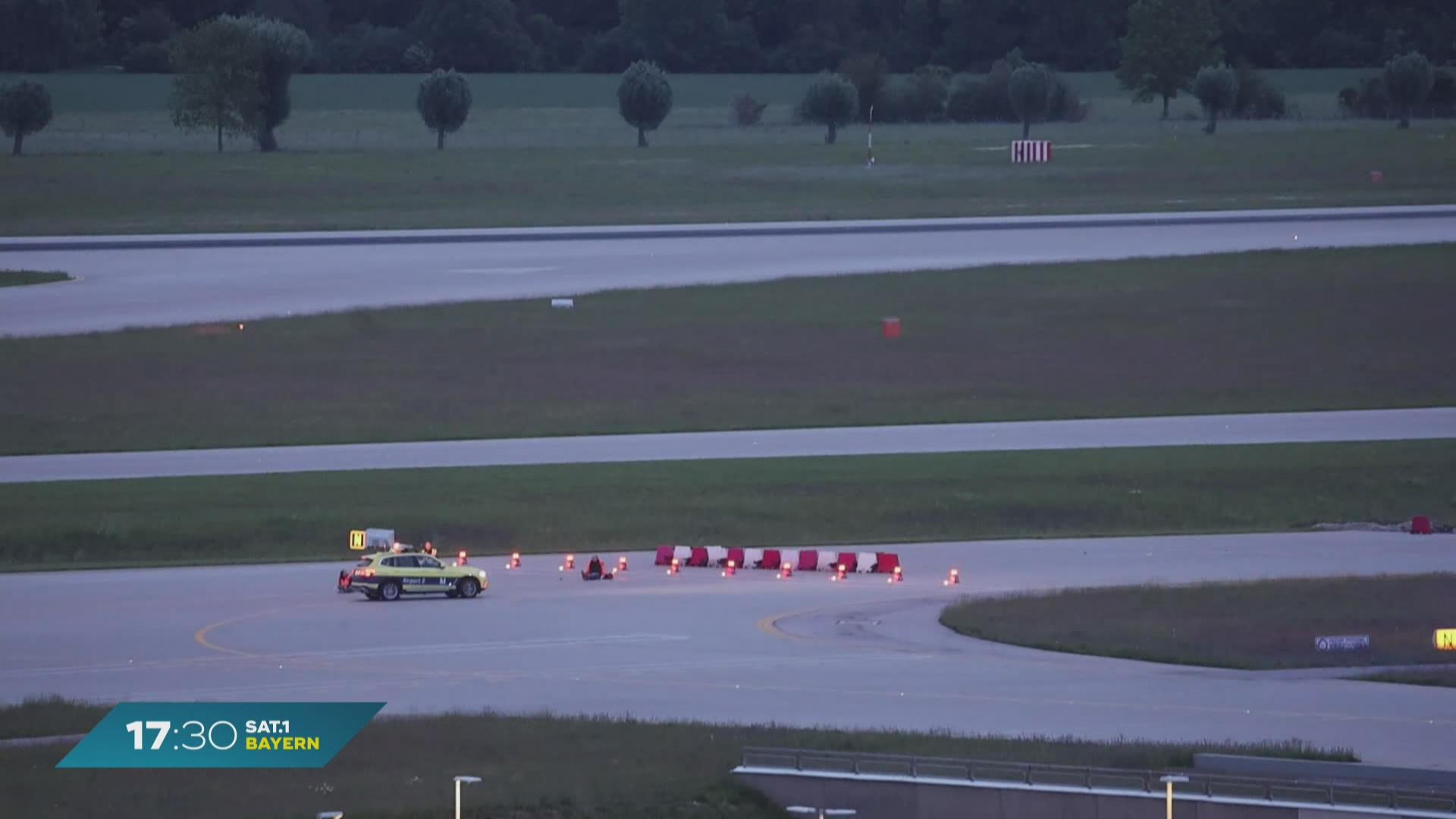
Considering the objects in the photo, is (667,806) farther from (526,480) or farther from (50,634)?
(526,480)

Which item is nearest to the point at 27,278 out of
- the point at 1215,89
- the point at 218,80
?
the point at 218,80

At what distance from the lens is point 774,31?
5856 inches

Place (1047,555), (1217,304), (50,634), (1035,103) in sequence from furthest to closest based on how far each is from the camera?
(1035,103) < (1217,304) < (1047,555) < (50,634)

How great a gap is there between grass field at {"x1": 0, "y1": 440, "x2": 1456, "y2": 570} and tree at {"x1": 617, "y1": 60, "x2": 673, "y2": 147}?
76.4 m

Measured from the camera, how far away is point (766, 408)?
44.3m

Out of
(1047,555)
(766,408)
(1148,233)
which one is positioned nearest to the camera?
(1047,555)

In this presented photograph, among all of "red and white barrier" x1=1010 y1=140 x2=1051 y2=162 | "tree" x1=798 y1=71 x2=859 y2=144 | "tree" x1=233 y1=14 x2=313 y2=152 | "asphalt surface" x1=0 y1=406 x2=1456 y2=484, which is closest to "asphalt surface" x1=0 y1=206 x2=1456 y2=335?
"asphalt surface" x1=0 y1=406 x2=1456 y2=484

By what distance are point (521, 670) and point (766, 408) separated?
73.6 ft

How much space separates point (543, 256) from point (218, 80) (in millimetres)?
47886

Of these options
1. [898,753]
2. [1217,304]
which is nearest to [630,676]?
[898,753]

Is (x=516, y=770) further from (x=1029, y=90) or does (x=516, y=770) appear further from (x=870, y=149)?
(x=1029, y=90)

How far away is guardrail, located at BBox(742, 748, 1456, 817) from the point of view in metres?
15.8

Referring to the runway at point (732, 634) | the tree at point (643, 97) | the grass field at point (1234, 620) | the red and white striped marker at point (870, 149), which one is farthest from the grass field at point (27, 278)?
the tree at point (643, 97)

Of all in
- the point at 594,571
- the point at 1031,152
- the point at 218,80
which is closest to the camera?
the point at 594,571
